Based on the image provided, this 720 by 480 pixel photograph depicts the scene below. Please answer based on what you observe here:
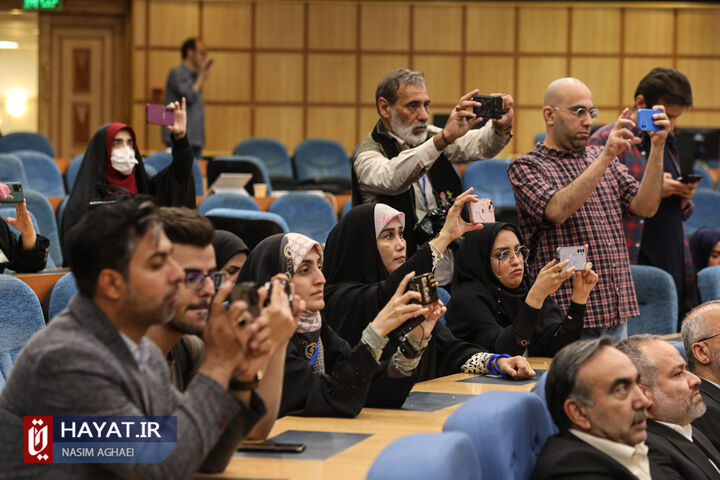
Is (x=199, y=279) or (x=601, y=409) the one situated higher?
(x=199, y=279)

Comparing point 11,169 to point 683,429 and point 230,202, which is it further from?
point 683,429

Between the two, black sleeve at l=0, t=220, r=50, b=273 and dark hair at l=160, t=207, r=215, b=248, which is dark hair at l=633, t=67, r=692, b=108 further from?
dark hair at l=160, t=207, r=215, b=248

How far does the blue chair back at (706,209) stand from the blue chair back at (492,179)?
1.46 meters

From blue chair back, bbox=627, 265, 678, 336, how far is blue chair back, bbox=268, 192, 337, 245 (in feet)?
7.03

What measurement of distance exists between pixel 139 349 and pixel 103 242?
22 centimetres

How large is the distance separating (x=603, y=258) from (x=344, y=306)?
1134 millimetres

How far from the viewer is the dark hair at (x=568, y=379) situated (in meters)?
2.31

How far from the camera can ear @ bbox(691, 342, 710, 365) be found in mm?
3268

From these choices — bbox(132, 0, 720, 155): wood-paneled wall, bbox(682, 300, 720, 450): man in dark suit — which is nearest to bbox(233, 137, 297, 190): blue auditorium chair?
bbox(132, 0, 720, 155): wood-paneled wall

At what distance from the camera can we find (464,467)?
1.68 metres

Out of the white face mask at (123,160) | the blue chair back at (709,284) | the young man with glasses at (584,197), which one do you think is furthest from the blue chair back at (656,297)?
the white face mask at (123,160)

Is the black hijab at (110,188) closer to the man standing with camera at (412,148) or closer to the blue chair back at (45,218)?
the blue chair back at (45,218)

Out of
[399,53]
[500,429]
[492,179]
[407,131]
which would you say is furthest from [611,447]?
[399,53]

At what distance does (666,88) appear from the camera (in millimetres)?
4367
